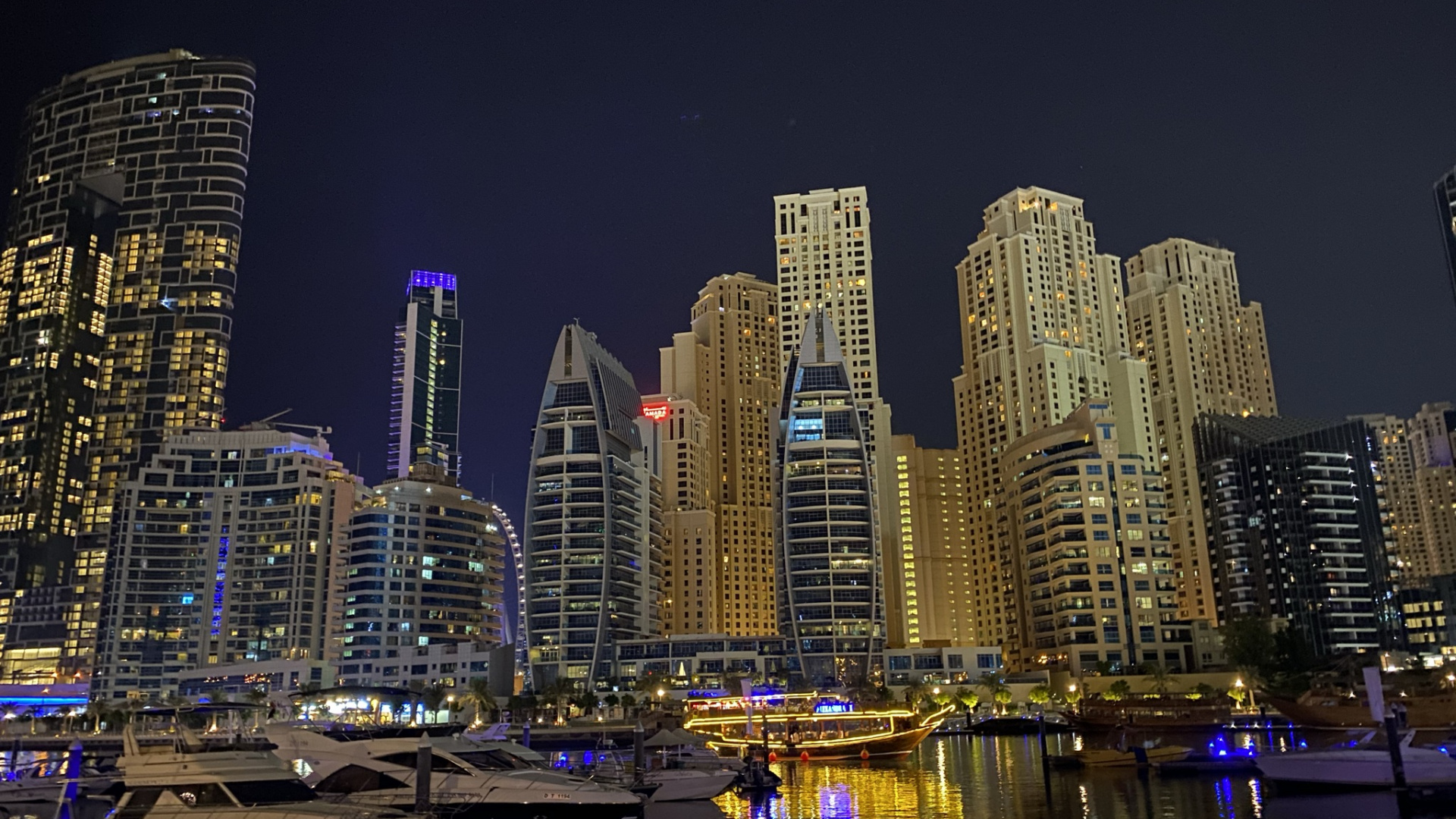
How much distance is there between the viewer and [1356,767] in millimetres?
65125

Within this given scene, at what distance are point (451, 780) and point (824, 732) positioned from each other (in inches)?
2333

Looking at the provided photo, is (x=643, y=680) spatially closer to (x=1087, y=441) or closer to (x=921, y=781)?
(x=1087, y=441)

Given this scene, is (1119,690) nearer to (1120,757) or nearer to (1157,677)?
(1157,677)

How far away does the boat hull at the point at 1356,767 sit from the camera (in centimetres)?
6100

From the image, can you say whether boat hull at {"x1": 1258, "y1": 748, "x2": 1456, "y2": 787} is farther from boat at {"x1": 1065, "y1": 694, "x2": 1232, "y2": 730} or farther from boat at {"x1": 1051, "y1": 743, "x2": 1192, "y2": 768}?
boat at {"x1": 1065, "y1": 694, "x2": 1232, "y2": 730}

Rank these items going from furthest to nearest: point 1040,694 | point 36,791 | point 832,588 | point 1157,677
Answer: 1. point 832,588
2. point 1040,694
3. point 1157,677
4. point 36,791

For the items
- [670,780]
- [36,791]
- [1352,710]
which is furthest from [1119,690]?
[36,791]

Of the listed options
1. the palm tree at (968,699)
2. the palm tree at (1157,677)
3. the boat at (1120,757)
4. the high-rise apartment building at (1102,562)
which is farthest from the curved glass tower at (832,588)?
the boat at (1120,757)

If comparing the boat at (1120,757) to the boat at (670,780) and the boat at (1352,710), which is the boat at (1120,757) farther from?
the boat at (670,780)

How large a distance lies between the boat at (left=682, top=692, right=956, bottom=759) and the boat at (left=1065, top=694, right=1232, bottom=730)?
21.9m

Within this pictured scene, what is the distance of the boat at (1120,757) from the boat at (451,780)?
42148mm

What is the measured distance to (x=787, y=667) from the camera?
195 metres

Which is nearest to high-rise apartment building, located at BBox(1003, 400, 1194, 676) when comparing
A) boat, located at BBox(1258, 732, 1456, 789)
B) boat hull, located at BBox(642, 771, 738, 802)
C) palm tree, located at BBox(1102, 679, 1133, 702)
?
palm tree, located at BBox(1102, 679, 1133, 702)

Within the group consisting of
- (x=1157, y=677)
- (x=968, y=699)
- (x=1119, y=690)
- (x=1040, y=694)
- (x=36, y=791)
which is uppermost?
(x=1157, y=677)
